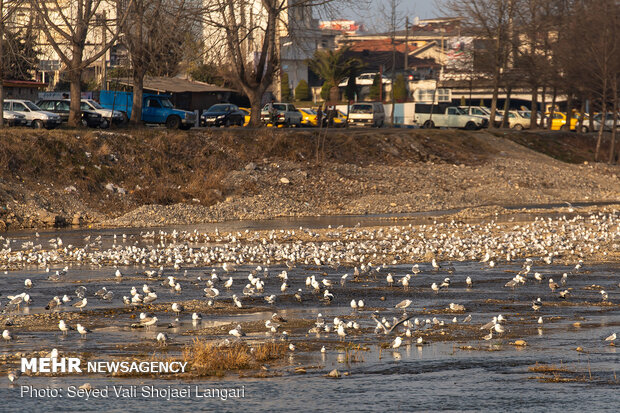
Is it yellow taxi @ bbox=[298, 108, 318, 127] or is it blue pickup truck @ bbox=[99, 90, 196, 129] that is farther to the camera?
yellow taxi @ bbox=[298, 108, 318, 127]

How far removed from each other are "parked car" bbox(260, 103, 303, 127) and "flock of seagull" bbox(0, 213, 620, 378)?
2814 centimetres

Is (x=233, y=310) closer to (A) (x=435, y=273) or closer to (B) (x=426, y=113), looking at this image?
(A) (x=435, y=273)

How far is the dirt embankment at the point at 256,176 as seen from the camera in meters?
32.5

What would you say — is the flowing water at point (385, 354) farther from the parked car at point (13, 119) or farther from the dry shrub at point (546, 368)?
the parked car at point (13, 119)

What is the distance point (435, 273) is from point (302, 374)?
8.87m

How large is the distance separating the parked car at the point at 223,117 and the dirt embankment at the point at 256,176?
909cm

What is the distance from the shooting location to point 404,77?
326ft

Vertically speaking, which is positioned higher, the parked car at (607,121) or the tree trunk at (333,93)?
the tree trunk at (333,93)

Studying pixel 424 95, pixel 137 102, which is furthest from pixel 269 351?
pixel 424 95

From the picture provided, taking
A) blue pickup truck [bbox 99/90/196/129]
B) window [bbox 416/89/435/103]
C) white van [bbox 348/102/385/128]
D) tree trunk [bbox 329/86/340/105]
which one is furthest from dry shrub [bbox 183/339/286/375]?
tree trunk [bbox 329/86/340/105]

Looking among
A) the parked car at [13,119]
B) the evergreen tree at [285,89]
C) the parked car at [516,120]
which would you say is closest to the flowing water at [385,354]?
the parked car at [13,119]

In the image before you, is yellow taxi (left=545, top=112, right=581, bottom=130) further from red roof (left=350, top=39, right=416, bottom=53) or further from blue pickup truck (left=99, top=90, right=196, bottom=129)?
red roof (left=350, top=39, right=416, bottom=53)

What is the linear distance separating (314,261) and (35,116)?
77.9 feet

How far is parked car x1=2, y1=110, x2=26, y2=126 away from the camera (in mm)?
40656
